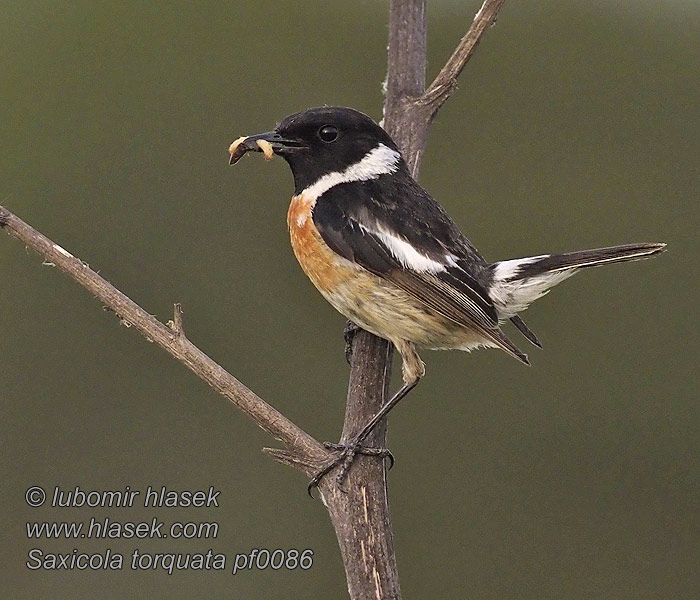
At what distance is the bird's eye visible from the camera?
161 inches

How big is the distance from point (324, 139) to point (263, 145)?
10.3 inches

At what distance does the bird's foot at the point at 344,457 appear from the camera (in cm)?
336

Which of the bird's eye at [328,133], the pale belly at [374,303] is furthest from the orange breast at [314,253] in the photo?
the bird's eye at [328,133]

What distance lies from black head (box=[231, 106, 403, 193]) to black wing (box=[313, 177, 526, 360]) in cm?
16

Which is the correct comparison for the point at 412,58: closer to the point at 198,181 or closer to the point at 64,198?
the point at 198,181

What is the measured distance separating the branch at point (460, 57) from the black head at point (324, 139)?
296 mm

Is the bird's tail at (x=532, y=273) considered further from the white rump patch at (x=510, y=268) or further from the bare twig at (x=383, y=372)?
the bare twig at (x=383, y=372)

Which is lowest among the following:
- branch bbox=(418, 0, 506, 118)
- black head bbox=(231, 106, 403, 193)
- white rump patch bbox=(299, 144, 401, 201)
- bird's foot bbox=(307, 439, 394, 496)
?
bird's foot bbox=(307, 439, 394, 496)

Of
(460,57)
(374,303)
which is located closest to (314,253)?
(374,303)

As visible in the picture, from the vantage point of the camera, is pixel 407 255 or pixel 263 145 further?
pixel 263 145

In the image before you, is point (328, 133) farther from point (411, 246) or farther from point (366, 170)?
point (411, 246)

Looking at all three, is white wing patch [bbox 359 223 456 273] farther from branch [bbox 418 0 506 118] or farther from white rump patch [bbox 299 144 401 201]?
branch [bbox 418 0 506 118]

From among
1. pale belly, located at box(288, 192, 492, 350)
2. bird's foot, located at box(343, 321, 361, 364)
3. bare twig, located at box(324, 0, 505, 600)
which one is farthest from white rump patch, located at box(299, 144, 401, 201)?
bird's foot, located at box(343, 321, 361, 364)

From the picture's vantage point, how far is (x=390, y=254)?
3.86m
